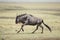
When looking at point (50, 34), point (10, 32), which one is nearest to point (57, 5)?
point (50, 34)

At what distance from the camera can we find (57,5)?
4.30 ft

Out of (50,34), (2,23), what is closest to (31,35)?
(50,34)

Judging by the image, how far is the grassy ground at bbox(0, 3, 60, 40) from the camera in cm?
107

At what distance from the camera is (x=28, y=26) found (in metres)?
1.12

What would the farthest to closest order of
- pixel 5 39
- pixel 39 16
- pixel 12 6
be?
pixel 12 6 < pixel 39 16 < pixel 5 39

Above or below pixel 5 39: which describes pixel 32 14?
above

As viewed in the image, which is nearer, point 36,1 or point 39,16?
point 39,16

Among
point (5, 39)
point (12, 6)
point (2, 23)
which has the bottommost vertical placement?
point (5, 39)

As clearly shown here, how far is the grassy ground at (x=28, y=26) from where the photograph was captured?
107 centimetres

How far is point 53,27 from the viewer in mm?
1123

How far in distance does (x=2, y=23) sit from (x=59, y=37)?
1.69 feet

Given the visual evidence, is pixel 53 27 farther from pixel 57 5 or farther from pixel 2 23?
pixel 2 23

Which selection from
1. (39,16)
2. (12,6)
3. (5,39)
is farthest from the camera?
(12,6)

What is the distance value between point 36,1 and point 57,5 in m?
0.23
